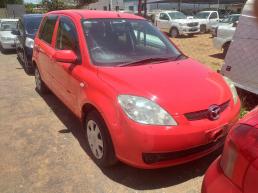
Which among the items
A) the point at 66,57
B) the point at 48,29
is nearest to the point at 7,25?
the point at 48,29

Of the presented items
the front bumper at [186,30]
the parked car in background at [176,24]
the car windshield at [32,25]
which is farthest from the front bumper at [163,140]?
the parked car in background at [176,24]

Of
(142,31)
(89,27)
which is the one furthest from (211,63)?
(89,27)

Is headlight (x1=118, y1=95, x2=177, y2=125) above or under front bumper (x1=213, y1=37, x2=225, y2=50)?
above

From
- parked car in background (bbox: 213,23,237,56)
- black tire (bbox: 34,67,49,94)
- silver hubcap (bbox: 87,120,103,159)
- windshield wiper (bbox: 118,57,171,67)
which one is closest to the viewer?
silver hubcap (bbox: 87,120,103,159)

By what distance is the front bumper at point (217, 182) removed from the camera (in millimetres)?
1747

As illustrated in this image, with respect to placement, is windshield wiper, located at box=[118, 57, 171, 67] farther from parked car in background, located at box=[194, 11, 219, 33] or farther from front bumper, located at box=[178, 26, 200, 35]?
parked car in background, located at box=[194, 11, 219, 33]

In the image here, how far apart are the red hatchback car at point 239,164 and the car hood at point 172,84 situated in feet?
3.91

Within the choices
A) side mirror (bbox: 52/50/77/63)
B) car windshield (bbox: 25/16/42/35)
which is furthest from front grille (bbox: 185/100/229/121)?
car windshield (bbox: 25/16/42/35)

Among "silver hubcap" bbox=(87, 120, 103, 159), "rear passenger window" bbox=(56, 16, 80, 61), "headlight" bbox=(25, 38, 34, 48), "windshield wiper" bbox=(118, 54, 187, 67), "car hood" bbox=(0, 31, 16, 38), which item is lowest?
"silver hubcap" bbox=(87, 120, 103, 159)

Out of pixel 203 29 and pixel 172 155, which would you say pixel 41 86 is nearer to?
pixel 172 155

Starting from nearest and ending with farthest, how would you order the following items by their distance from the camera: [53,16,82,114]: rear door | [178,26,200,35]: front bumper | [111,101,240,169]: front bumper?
[111,101,240,169]: front bumper → [53,16,82,114]: rear door → [178,26,200,35]: front bumper

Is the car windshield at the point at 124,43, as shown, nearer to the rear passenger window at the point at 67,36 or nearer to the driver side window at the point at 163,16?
the rear passenger window at the point at 67,36

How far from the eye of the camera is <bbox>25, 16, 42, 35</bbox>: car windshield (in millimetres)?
9473

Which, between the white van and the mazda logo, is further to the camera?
the white van
